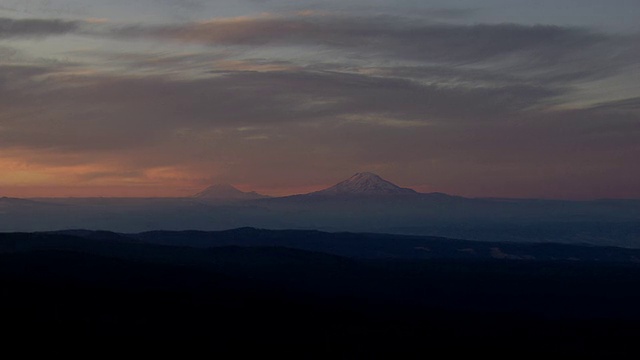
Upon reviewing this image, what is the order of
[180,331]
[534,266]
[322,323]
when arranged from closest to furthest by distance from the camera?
1. [180,331]
2. [322,323]
3. [534,266]

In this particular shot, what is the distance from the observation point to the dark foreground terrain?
85.8 meters

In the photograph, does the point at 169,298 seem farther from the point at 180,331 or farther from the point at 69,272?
the point at 69,272

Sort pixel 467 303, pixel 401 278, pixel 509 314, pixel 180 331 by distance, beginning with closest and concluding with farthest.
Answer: pixel 180 331, pixel 509 314, pixel 467 303, pixel 401 278

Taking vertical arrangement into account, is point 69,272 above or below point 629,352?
above

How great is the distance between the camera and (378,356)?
8856 centimetres

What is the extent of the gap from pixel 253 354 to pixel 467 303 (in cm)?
6987

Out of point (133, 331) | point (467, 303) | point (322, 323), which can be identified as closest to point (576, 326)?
point (467, 303)

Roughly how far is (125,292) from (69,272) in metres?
18.7

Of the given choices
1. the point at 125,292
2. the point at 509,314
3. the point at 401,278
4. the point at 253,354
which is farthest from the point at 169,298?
the point at 401,278

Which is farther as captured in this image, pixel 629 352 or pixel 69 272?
pixel 69 272

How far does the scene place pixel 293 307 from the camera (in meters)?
106

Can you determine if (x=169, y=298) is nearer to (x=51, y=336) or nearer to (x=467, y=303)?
(x=51, y=336)

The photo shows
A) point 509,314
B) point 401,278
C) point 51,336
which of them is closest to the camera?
point 51,336

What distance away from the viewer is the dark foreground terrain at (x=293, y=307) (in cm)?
8581
